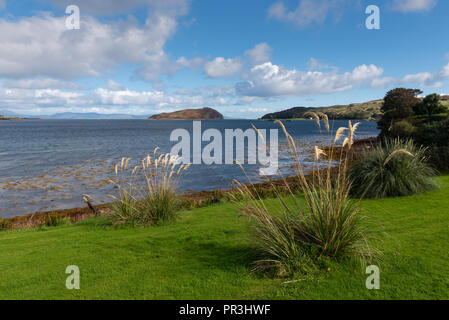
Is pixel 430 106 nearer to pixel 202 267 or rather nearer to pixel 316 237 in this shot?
pixel 316 237

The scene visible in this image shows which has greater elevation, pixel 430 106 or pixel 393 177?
pixel 430 106

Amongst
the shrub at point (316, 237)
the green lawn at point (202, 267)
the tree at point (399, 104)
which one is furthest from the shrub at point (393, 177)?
the tree at point (399, 104)

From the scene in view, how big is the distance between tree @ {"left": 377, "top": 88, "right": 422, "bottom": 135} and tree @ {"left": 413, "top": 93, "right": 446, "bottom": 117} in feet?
2.82

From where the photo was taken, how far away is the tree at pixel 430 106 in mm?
39312

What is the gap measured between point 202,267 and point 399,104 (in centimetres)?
4515

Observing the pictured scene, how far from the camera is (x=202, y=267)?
4977 mm

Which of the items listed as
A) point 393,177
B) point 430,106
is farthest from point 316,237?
point 430,106

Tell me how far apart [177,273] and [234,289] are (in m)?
1.12

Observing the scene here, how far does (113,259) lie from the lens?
5.63 m

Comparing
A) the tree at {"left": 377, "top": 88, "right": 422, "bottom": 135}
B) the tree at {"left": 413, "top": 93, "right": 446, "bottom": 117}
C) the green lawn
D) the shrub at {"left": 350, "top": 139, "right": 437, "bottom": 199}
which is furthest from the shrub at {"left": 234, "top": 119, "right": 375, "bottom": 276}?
the tree at {"left": 413, "top": 93, "right": 446, "bottom": 117}

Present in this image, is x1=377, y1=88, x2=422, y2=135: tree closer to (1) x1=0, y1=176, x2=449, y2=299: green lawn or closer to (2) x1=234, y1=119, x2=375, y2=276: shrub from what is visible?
(1) x1=0, y1=176, x2=449, y2=299: green lawn

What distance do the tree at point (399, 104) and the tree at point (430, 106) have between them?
0.86 metres

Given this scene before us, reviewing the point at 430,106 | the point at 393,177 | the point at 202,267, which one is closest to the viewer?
the point at 202,267

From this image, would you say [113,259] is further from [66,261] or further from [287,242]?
[287,242]
